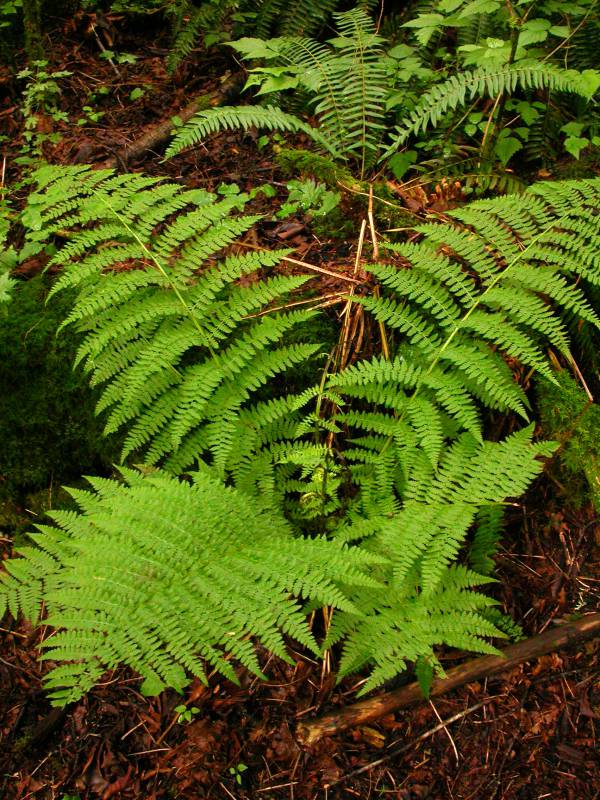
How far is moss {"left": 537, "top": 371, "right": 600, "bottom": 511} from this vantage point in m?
2.88

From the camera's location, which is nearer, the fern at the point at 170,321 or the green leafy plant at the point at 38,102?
the fern at the point at 170,321

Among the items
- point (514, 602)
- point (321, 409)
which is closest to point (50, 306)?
point (321, 409)

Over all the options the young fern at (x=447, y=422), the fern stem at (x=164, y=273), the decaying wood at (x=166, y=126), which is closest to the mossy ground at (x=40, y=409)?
the fern stem at (x=164, y=273)

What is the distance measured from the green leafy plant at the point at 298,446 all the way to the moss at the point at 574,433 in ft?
0.81

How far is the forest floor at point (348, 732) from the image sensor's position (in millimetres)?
2523

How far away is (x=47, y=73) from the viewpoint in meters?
4.35

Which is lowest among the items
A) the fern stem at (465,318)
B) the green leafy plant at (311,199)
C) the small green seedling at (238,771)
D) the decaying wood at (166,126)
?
the small green seedling at (238,771)

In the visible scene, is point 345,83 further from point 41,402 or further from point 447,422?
point 41,402

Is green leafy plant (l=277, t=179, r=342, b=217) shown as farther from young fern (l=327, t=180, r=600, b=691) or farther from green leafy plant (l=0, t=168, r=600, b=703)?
young fern (l=327, t=180, r=600, b=691)

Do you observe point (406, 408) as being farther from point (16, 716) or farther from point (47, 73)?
point (47, 73)

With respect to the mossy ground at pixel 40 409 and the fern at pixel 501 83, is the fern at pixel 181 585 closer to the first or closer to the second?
the mossy ground at pixel 40 409

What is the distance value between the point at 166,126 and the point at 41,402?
2271 millimetres

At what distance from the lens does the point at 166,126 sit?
4164 millimetres

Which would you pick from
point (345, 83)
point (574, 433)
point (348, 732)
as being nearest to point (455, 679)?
point (348, 732)
